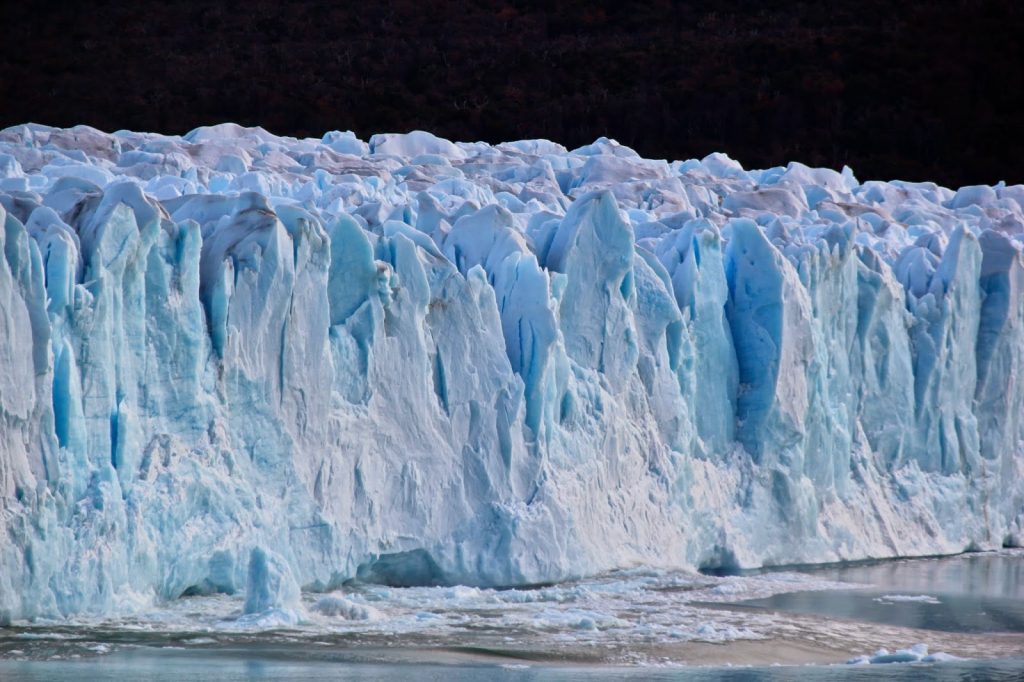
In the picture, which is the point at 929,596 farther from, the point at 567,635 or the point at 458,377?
the point at 458,377

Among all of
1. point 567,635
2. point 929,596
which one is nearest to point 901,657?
point 567,635

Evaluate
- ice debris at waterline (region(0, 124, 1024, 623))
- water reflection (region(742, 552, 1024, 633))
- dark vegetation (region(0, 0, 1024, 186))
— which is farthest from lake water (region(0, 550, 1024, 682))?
dark vegetation (region(0, 0, 1024, 186))

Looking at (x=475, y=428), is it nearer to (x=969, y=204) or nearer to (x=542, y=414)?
(x=542, y=414)

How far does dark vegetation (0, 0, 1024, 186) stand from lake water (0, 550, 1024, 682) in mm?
21803

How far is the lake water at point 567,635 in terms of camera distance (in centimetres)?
1049

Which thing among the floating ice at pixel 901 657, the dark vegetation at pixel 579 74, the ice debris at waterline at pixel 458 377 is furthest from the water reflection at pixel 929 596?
the dark vegetation at pixel 579 74

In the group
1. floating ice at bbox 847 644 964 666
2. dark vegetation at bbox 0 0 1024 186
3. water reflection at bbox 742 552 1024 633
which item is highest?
dark vegetation at bbox 0 0 1024 186

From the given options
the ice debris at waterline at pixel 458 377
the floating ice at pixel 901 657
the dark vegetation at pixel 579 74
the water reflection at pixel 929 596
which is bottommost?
the floating ice at pixel 901 657

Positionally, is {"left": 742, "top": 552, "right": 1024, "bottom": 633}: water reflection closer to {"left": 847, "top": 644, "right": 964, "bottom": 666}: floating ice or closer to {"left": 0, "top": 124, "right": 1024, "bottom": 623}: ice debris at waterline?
{"left": 0, "top": 124, "right": 1024, "bottom": 623}: ice debris at waterline

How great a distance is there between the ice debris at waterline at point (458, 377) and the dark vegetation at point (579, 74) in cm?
1759

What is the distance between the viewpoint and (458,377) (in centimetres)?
1339

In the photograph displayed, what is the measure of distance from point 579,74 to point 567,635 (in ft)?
89.3

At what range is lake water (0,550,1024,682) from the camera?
413 inches

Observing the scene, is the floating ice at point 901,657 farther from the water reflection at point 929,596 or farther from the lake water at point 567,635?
the water reflection at point 929,596
